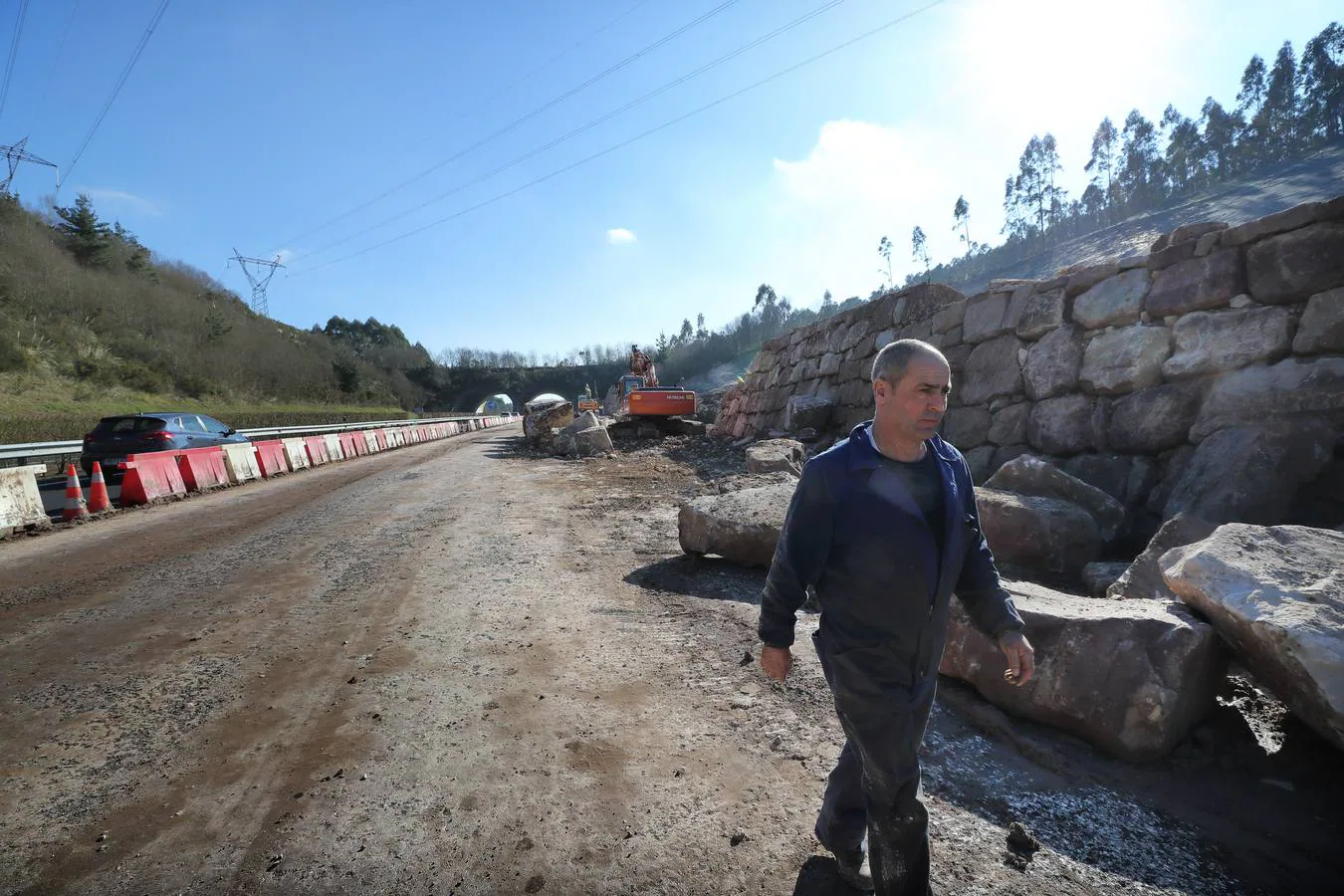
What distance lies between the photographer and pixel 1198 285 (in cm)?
552

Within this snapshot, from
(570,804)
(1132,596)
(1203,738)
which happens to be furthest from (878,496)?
(1132,596)

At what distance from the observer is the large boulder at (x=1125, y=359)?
18.8 ft

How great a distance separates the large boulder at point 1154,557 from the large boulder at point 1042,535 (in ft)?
2.08

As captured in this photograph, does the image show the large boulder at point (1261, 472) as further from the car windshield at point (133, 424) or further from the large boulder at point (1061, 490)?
the car windshield at point (133, 424)

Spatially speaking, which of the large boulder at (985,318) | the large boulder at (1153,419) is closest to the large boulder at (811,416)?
the large boulder at (985,318)

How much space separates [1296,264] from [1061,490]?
270 cm

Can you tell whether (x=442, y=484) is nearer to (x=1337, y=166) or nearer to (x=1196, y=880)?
(x=1196, y=880)

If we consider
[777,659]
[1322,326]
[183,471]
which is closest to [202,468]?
[183,471]

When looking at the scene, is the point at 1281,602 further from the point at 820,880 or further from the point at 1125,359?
the point at 1125,359

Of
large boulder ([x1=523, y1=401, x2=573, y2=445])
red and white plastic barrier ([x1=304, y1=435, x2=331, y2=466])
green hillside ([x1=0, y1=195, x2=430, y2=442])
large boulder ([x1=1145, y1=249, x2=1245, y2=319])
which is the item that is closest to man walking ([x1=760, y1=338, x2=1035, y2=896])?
large boulder ([x1=1145, y1=249, x2=1245, y2=319])

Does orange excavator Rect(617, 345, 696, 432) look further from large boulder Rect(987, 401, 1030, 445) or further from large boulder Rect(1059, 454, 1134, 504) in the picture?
large boulder Rect(1059, 454, 1134, 504)

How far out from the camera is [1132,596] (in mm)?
3490

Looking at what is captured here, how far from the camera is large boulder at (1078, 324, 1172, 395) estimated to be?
572 cm

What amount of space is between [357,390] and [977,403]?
163 feet
